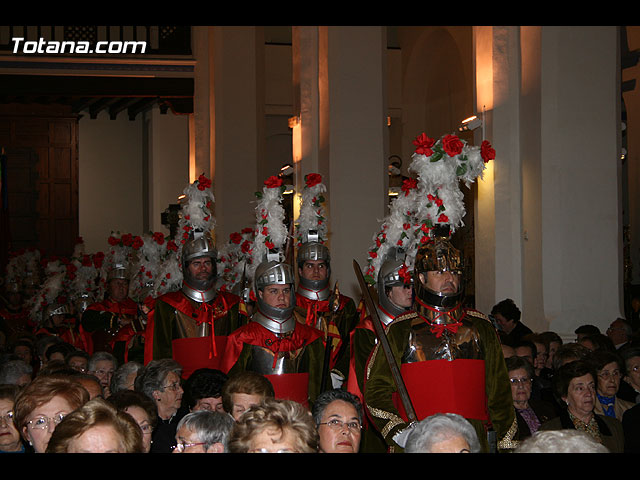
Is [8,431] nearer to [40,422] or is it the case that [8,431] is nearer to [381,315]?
[40,422]

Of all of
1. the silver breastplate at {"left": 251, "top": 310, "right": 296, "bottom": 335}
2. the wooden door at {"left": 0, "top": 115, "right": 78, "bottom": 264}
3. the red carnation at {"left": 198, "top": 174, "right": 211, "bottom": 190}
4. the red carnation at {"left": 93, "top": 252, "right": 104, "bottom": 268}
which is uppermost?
the wooden door at {"left": 0, "top": 115, "right": 78, "bottom": 264}

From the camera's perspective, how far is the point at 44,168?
85.0ft

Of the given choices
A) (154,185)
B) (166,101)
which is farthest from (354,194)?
(154,185)

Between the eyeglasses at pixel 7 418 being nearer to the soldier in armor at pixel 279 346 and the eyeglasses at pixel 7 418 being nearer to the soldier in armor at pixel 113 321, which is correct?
the soldier in armor at pixel 279 346

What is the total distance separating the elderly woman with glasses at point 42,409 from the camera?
422cm

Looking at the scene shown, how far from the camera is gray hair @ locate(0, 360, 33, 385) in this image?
22.1ft

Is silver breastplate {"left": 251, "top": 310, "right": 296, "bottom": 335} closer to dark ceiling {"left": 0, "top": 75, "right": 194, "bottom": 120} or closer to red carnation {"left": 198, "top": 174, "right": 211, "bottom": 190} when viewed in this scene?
red carnation {"left": 198, "top": 174, "right": 211, "bottom": 190}

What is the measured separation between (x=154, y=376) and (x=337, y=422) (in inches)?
66.0

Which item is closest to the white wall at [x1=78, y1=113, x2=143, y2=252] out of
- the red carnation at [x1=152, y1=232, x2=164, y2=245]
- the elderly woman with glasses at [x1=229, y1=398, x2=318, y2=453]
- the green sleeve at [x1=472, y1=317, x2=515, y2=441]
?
the red carnation at [x1=152, y1=232, x2=164, y2=245]

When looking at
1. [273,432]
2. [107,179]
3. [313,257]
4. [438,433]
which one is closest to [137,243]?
[313,257]

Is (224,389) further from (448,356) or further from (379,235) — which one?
Answer: (379,235)

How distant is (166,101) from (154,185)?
3244 millimetres

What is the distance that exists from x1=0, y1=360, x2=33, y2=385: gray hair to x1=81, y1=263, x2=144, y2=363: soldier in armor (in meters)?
3.41

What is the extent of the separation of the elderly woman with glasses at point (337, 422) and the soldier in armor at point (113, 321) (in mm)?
5842
